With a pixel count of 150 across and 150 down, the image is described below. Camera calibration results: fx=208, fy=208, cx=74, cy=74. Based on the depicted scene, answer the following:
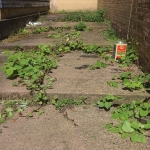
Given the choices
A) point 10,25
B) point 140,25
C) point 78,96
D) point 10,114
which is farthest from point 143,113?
point 10,25

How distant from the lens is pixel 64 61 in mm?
4223

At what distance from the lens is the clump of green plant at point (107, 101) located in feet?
8.61

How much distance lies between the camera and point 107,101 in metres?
2.69

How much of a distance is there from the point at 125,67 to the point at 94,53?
1171 millimetres

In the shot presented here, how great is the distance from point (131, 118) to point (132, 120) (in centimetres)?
5

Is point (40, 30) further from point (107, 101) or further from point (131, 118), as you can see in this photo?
point (131, 118)

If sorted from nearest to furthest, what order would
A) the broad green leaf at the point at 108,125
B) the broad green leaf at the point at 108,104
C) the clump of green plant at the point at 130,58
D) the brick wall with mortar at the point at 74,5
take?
1. the broad green leaf at the point at 108,125
2. the broad green leaf at the point at 108,104
3. the clump of green plant at the point at 130,58
4. the brick wall with mortar at the point at 74,5

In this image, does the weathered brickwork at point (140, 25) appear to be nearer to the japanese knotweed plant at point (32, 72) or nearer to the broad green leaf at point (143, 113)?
the broad green leaf at point (143, 113)

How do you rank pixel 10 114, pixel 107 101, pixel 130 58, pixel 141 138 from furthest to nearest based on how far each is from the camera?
pixel 130 58 → pixel 107 101 → pixel 10 114 → pixel 141 138

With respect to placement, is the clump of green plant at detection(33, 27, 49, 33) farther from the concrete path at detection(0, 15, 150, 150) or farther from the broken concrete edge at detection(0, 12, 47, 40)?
the concrete path at detection(0, 15, 150, 150)

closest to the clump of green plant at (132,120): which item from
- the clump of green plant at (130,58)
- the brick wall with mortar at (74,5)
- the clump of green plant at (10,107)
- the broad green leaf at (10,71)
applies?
the clump of green plant at (10,107)

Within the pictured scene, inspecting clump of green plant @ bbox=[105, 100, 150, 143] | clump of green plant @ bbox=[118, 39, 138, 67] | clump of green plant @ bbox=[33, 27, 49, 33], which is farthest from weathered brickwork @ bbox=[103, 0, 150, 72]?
clump of green plant @ bbox=[33, 27, 49, 33]

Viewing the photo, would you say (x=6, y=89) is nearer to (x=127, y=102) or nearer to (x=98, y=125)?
(x=98, y=125)

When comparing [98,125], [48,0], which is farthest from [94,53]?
[48,0]
